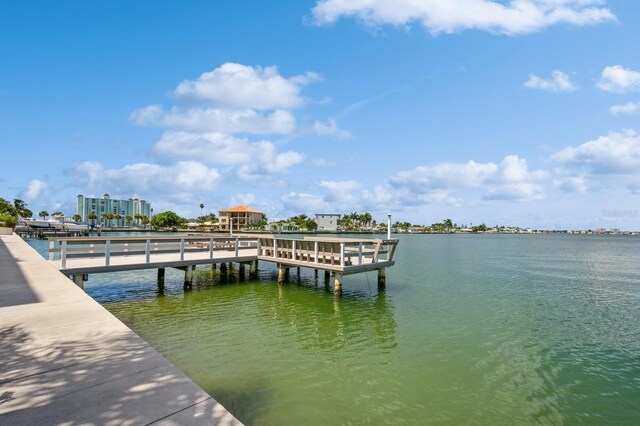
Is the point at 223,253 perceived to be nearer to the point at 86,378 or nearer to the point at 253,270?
the point at 253,270

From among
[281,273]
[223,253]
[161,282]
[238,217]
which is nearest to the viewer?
[161,282]

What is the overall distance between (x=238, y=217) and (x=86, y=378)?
513ft

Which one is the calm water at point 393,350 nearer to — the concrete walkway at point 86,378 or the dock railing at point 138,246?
the dock railing at point 138,246

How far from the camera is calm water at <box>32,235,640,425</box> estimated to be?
761 cm

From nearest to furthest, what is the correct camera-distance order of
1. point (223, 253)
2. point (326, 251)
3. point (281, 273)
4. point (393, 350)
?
point (393, 350) < point (326, 251) < point (281, 273) < point (223, 253)

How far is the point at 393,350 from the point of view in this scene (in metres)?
11.1

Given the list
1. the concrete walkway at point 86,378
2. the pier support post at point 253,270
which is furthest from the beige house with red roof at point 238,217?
the concrete walkway at point 86,378

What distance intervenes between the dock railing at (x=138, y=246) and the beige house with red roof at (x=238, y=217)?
432 ft

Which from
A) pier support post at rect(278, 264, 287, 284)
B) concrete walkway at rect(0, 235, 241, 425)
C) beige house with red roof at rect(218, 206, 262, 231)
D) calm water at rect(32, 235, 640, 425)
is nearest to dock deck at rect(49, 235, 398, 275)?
pier support post at rect(278, 264, 287, 284)

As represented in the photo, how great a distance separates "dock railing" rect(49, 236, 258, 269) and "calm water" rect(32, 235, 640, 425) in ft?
6.55

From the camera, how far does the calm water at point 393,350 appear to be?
7613mm

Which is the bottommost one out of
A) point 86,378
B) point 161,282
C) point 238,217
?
point 161,282

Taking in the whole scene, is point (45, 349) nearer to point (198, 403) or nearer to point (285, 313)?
point (198, 403)

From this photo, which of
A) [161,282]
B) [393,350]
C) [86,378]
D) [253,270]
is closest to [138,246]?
[161,282]
